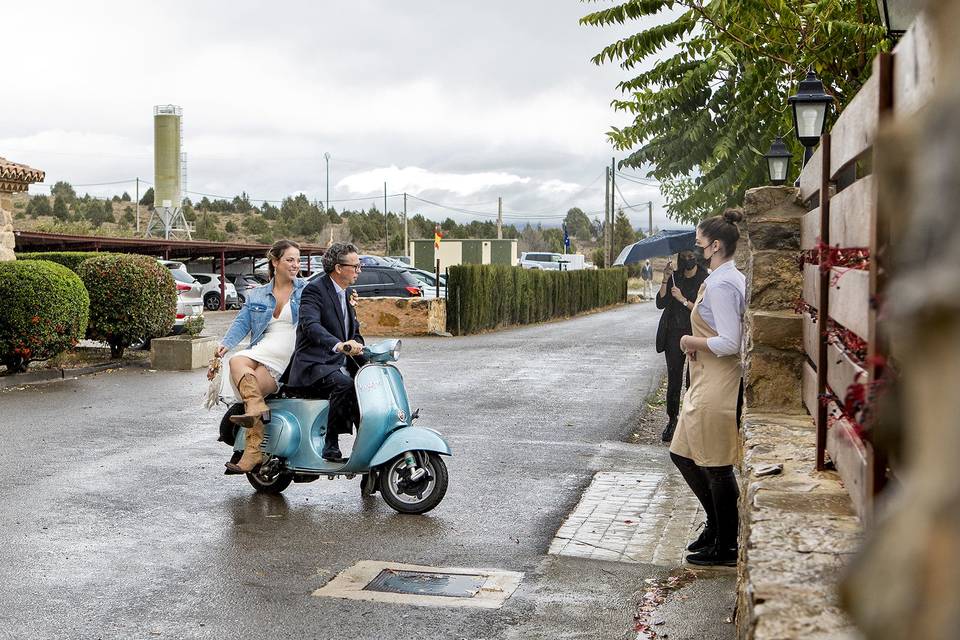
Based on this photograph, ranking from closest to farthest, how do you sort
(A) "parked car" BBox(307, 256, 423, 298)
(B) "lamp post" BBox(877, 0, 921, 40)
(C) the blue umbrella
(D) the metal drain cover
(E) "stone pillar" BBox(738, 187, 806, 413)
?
1. (B) "lamp post" BBox(877, 0, 921, 40)
2. (D) the metal drain cover
3. (E) "stone pillar" BBox(738, 187, 806, 413)
4. (C) the blue umbrella
5. (A) "parked car" BBox(307, 256, 423, 298)

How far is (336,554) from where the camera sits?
22.0ft

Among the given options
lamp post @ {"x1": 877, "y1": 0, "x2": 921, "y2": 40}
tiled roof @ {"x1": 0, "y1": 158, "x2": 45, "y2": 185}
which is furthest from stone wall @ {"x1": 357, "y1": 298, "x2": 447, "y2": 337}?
lamp post @ {"x1": 877, "y1": 0, "x2": 921, "y2": 40}

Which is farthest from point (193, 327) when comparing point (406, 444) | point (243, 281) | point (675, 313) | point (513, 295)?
point (243, 281)

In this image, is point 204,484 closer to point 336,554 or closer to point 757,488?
point 336,554

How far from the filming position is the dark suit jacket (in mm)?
7910

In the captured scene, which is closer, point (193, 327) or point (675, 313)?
point (675, 313)

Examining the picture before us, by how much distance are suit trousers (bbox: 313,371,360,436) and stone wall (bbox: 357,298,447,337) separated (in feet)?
62.0

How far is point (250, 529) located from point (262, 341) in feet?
5.12

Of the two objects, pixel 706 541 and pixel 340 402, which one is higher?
pixel 340 402

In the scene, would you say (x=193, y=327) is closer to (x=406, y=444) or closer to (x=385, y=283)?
(x=385, y=283)

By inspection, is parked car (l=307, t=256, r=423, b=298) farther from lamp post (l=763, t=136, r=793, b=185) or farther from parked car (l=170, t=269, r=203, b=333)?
lamp post (l=763, t=136, r=793, b=185)

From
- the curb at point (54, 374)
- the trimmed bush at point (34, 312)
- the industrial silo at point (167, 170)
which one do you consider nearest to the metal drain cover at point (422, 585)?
the curb at point (54, 374)

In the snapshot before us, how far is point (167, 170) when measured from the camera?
78625 mm

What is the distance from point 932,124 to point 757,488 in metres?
3.62
